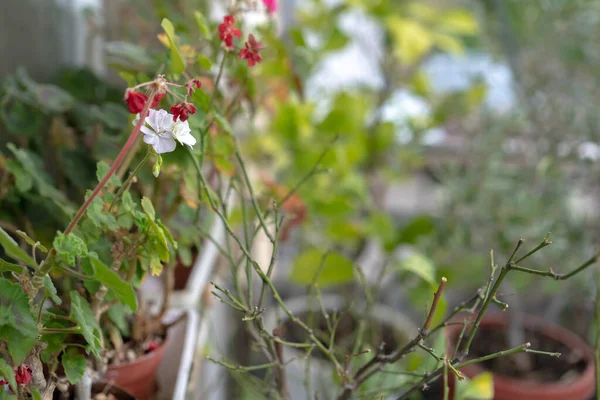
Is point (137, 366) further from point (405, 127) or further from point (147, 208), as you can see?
point (405, 127)

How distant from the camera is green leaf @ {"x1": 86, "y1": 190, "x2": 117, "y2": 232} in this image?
42cm

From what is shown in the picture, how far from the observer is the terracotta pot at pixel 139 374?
1.89ft

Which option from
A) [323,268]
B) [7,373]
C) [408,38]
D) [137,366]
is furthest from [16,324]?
[408,38]

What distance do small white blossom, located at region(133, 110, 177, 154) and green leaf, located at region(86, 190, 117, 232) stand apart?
90 millimetres

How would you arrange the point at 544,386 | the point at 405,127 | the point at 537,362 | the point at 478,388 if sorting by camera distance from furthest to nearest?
1. the point at 405,127
2. the point at 537,362
3. the point at 544,386
4. the point at 478,388

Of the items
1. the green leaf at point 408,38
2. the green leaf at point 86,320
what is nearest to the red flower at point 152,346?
the green leaf at point 86,320

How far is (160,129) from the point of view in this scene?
15.0 inches

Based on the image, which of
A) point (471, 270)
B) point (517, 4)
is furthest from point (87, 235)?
point (517, 4)

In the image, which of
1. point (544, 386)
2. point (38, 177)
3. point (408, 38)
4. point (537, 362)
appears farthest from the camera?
point (408, 38)

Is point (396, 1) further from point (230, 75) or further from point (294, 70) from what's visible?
point (230, 75)

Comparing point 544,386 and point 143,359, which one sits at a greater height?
point 544,386

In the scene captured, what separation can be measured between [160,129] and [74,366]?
0.22 meters

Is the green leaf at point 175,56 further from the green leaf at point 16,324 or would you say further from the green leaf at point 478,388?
the green leaf at point 478,388

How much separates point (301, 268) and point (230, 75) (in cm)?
54
